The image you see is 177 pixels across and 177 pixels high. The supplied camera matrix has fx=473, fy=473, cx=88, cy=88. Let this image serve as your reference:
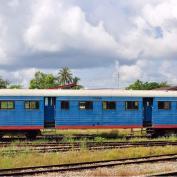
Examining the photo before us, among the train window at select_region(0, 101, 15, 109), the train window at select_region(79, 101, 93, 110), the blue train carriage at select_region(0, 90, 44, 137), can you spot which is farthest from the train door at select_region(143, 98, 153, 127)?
the train window at select_region(0, 101, 15, 109)

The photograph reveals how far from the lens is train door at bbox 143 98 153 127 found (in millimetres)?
30469

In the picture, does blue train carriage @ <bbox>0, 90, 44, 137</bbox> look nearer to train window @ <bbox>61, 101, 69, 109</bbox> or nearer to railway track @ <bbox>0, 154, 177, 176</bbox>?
train window @ <bbox>61, 101, 69, 109</bbox>

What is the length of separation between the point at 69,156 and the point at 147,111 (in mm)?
12389

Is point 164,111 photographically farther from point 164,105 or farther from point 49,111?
point 49,111

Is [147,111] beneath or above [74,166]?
above

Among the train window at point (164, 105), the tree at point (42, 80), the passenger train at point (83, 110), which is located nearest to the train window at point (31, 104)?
the passenger train at point (83, 110)

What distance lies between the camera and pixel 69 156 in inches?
754

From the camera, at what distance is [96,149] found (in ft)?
72.3

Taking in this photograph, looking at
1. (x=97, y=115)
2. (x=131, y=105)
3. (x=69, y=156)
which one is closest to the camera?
(x=69, y=156)

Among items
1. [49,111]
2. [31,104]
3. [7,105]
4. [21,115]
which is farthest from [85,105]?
[7,105]

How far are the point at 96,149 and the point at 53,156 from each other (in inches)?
134

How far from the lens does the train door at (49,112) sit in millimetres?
29047

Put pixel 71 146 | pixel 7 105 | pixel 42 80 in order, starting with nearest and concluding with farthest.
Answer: pixel 71 146 < pixel 7 105 < pixel 42 80

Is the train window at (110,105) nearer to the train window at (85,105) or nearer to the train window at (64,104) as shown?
the train window at (85,105)
